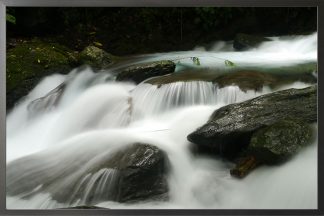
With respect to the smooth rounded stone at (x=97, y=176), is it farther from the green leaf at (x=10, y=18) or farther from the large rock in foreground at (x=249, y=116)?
the green leaf at (x=10, y=18)

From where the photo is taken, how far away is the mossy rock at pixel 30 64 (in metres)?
3.60

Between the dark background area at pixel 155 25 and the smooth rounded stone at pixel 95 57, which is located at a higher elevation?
the dark background area at pixel 155 25

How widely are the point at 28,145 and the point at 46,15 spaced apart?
0.76m

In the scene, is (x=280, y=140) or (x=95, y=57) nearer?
(x=280, y=140)

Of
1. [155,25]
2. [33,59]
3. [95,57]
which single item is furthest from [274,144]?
[33,59]

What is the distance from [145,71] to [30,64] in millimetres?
688

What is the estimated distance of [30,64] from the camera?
3666 mm

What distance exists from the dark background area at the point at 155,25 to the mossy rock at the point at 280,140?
0.54 metres

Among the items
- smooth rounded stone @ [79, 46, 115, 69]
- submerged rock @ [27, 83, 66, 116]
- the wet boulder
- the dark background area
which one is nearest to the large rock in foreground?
the wet boulder

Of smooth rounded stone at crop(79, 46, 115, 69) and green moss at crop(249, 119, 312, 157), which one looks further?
smooth rounded stone at crop(79, 46, 115, 69)

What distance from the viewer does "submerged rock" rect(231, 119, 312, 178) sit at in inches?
137

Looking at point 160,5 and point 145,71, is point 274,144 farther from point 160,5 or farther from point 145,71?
point 160,5

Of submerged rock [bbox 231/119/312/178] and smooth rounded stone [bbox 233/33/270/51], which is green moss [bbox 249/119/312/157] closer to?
submerged rock [bbox 231/119/312/178]

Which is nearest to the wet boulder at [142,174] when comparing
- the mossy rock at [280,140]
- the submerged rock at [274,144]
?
the submerged rock at [274,144]
